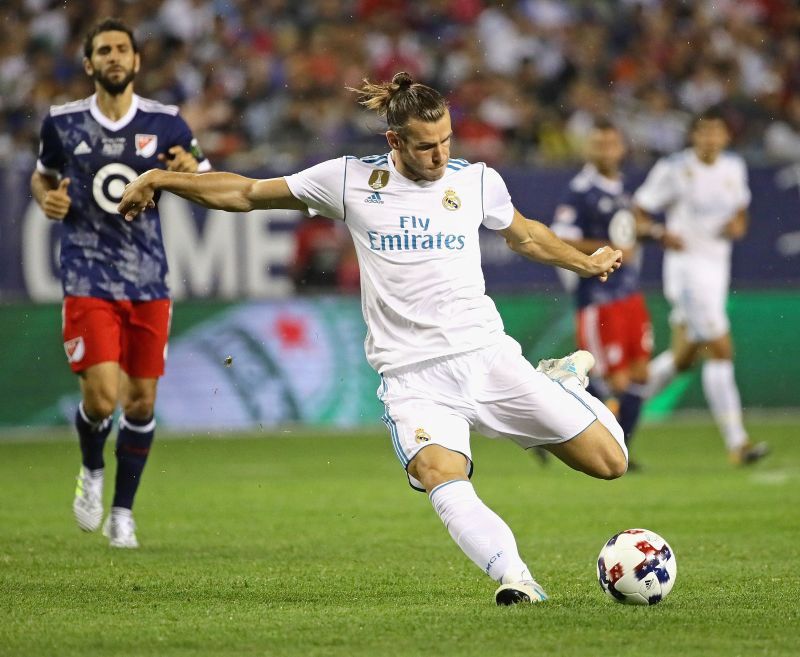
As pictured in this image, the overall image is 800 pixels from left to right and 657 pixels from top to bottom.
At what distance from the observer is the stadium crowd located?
1769 centimetres

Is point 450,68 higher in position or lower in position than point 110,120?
higher

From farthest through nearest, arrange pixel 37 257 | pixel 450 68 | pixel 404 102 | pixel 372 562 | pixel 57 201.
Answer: pixel 450 68, pixel 37 257, pixel 57 201, pixel 372 562, pixel 404 102

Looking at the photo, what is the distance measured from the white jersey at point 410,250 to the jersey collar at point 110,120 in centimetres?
210

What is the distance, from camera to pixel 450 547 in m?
8.21

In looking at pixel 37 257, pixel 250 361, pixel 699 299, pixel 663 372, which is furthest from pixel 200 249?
pixel 699 299

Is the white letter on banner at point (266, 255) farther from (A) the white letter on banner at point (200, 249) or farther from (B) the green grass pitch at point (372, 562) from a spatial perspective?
(B) the green grass pitch at point (372, 562)

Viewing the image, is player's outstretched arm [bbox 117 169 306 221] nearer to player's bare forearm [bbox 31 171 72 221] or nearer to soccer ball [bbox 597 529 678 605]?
player's bare forearm [bbox 31 171 72 221]

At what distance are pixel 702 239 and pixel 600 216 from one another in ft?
6.46

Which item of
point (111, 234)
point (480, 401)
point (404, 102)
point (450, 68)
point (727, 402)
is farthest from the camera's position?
point (450, 68)

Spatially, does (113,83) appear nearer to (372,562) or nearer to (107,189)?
(107,189)

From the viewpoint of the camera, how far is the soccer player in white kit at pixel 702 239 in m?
13.4

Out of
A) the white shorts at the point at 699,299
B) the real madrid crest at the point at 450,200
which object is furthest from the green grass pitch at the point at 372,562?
the real madrid crest at the point at 450,200

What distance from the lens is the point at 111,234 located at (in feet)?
26.8

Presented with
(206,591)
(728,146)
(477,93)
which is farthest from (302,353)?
(206,591)
